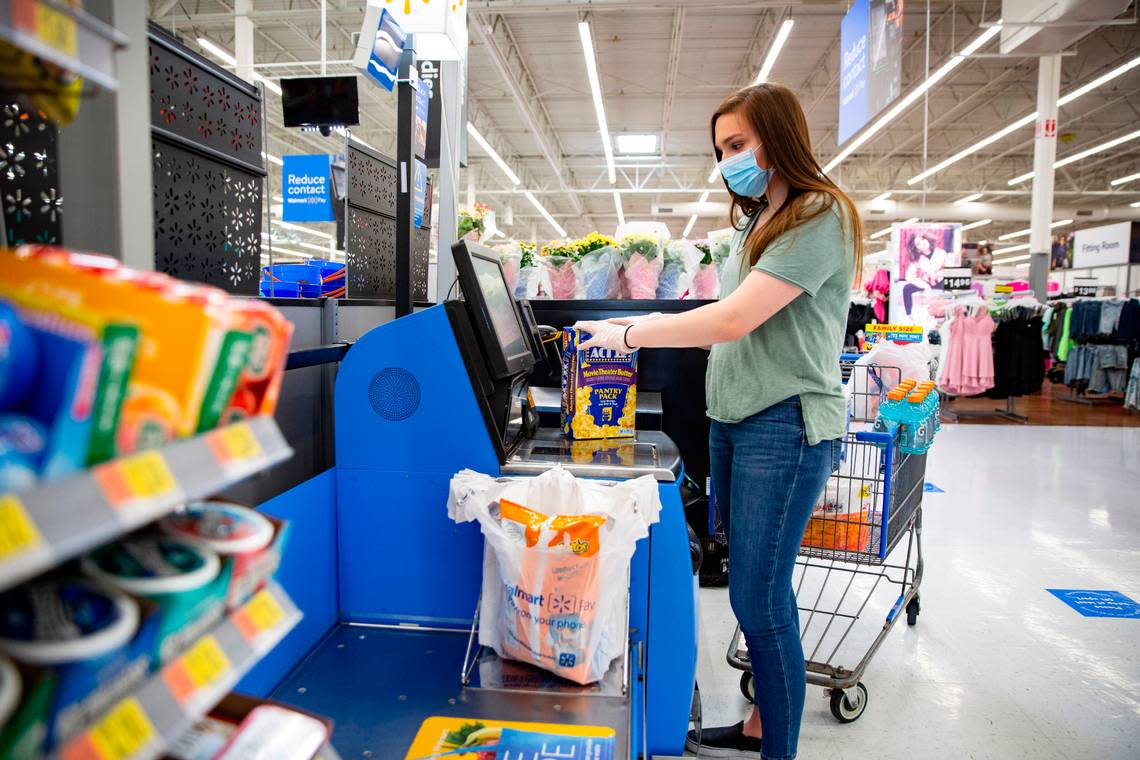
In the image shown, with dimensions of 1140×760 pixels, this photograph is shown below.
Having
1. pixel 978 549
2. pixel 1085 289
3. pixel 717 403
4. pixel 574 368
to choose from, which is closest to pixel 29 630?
pixel 717 403

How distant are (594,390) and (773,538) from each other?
2.19 feet

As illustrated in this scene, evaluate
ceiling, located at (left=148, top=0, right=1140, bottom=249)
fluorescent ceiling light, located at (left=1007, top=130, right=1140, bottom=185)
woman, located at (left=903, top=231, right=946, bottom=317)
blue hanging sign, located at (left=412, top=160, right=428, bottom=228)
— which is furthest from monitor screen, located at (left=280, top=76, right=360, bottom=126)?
fluorescent ceiling light, located at (left=1007, top=130, right=1140, bottom=185)

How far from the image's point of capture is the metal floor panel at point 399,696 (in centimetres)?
136

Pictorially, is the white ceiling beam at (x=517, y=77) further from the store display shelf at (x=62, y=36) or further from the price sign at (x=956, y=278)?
the store display shelf at (x=62, y=36)

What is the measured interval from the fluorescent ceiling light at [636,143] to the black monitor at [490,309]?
1527cm

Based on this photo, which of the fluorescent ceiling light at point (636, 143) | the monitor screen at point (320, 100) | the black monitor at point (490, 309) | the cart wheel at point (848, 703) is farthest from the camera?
the fluorescent ceiling light at point (636, 143)

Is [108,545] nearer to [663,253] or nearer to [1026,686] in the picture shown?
[663,253]

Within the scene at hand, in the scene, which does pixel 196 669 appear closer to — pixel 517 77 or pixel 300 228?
pixel 517 77

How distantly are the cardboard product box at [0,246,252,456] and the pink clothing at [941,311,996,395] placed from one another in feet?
31.6

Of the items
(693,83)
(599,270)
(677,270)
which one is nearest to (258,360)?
(599,270)

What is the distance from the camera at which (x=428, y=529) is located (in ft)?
5.85

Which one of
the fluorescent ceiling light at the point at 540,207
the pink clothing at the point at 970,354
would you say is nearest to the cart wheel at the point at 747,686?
the pink clothing at the point at 970,354

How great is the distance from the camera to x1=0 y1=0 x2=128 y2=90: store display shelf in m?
0.53

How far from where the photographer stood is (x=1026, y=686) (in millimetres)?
2543
